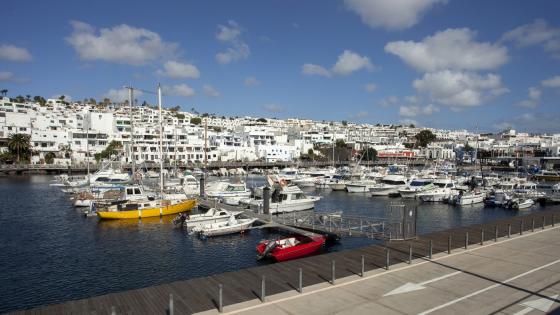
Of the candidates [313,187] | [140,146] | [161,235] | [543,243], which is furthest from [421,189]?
[140,146]

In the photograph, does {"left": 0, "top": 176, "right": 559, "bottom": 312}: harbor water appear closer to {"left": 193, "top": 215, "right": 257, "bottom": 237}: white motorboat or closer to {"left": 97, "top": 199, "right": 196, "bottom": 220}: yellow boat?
{"left": 193, "top": 215, "right": 257, "bottom": 237}: white motorboat

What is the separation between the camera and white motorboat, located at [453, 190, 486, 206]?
170 feet

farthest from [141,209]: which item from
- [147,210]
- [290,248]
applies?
[290,248]

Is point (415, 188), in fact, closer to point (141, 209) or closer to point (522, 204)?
point (522, 204)

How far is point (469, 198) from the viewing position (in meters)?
52.3

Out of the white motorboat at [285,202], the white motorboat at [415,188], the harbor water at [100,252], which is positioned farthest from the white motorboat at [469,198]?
the white motorboat at [285,202]

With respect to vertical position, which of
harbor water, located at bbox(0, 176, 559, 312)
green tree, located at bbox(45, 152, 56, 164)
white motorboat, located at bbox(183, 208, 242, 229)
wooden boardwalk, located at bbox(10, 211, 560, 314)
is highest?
green tree, located at bbox(45, 152, 56, 164)

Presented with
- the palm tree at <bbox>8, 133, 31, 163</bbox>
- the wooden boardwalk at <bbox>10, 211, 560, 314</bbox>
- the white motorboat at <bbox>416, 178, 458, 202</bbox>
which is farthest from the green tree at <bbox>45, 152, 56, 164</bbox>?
the wooden boardwalk at <bbox>10, 211, 560, 314</bbox>

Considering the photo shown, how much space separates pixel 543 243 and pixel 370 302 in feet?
48.5

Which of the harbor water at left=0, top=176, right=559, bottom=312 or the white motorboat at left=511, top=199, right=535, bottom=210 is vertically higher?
the white motorboat at left=511, top=199, right=535, bottom=210

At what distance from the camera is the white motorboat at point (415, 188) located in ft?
192

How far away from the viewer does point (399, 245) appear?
20.7m

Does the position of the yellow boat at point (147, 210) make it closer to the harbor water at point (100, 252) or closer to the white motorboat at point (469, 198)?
the harbor water at point (100, 252)

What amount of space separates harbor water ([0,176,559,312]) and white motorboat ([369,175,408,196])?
15248 millimetres
